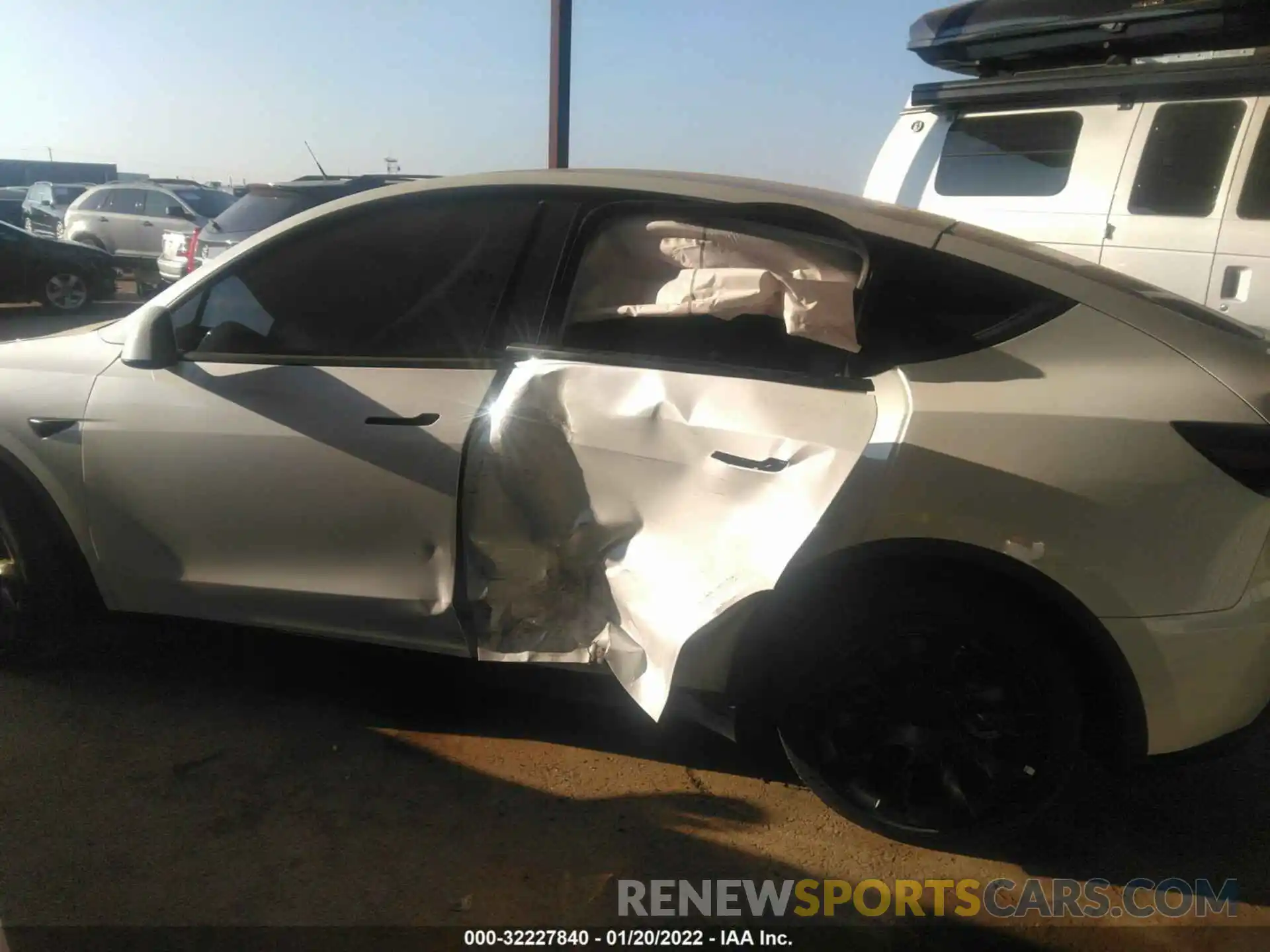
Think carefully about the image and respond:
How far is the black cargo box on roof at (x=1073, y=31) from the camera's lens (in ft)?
17.1

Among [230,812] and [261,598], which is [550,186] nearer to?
[261,598]

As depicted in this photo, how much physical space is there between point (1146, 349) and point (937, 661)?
86 centimetres

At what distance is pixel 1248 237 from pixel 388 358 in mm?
4704

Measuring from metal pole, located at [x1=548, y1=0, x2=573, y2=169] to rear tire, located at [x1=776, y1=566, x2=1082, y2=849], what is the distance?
477cm

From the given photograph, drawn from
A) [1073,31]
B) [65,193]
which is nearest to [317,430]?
[1073,31]

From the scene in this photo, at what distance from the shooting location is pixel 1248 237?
5.27 m

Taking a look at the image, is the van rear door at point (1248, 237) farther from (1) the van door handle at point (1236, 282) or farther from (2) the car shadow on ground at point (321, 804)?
(2) the car shadow on ground at point (321, 804)

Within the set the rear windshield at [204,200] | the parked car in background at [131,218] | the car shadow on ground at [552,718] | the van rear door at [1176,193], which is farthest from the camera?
the rear windshield at [204,200]

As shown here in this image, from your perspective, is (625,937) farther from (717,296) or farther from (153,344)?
(153,344)

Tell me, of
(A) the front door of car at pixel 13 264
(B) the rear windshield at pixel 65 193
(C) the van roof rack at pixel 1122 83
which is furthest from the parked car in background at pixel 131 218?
(C) the van roof rack at pixel 1122 83

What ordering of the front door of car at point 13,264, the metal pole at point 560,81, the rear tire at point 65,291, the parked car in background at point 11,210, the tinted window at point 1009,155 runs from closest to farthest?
1. the tinted window at point 1009,155
2. the metal pole at point 560,81
3. the front door of car at point 13,264
4. the rear tire at point 65,291
5. the parked car in background at point 11,210

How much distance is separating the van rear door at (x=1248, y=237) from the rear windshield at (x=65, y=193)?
85.2 ft

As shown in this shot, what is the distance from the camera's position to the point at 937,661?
240cm

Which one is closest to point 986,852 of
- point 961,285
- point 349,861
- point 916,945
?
point 916,945
